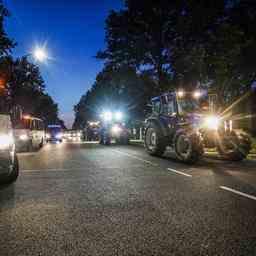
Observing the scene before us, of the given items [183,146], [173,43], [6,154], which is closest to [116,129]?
[173,43]

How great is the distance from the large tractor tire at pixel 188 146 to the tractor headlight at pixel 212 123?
0.85m

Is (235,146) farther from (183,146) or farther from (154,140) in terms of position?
(154,140)

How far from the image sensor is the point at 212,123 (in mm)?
12930

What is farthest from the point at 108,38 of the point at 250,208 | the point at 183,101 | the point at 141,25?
the point at 250,208

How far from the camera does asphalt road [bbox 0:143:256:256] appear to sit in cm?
386

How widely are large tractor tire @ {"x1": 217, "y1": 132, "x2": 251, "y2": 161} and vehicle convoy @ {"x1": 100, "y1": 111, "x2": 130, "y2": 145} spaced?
55.2 ft

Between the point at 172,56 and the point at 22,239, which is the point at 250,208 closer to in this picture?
the point at 22,239

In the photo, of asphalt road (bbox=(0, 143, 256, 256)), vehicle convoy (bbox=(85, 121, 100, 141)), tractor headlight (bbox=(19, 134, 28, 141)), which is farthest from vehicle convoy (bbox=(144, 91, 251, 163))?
vehicle convoy (bbox=(85, 121, 100, 141))

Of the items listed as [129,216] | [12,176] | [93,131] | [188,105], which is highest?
[188,105]

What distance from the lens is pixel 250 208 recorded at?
18.5ft

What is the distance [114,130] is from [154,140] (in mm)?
14515

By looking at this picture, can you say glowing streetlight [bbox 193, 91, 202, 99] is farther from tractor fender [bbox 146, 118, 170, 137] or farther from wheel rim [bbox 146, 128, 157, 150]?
wheel rim [bbox 146, 128, 157, 150]

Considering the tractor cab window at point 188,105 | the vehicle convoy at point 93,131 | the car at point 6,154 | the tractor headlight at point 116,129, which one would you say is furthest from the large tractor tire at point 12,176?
the vehicle convoy at point 93,131

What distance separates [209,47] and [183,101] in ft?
69.7
